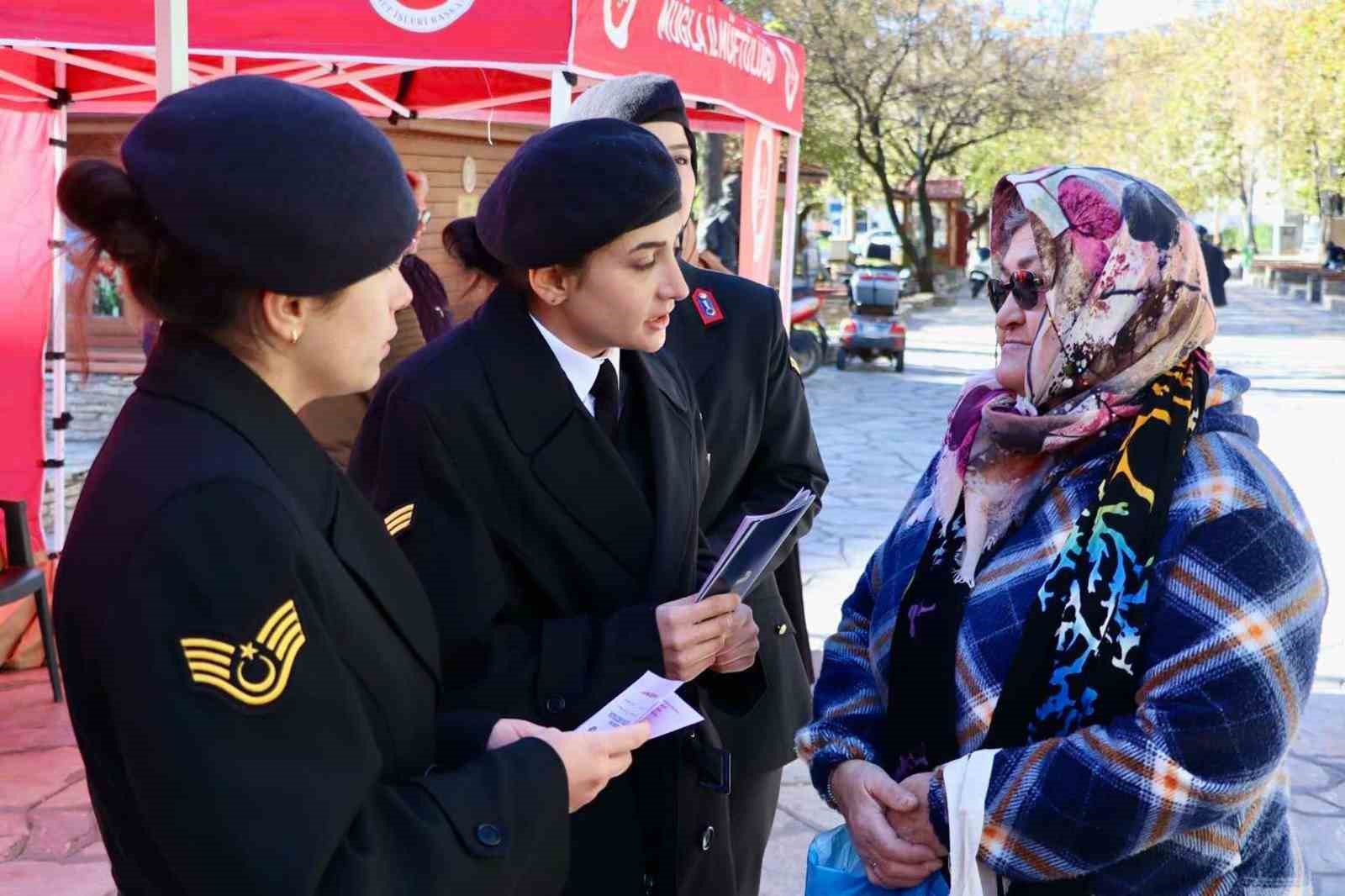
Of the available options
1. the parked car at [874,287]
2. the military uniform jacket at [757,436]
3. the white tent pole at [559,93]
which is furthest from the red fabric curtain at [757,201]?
the parked car at [874,287]

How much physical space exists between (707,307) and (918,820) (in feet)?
4.08

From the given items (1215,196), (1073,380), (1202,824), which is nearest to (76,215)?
(1073,380)

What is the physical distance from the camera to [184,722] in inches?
46.1

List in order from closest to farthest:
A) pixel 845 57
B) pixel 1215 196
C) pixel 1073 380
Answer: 1. pixel 1073 380
2. pixel 845 57
3. pixel 1215 196

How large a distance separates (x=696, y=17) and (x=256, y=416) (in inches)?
205

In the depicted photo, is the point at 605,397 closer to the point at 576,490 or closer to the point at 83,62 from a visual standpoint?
the point at 576,490

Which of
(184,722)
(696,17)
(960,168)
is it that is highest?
(960,168)

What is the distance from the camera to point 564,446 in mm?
2041

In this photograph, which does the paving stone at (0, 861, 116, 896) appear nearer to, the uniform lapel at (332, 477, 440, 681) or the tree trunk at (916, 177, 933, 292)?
the uniform lapel at (332, 477, 440, 681)

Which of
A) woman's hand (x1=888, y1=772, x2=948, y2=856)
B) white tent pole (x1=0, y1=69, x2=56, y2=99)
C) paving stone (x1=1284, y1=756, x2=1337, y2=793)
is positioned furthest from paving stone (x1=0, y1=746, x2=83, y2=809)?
paving stone (x1=1284, y1=756, x2=1337, y2=793)

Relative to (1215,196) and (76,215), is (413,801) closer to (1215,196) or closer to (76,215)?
(76,215)

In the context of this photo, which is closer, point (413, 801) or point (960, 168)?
point (413, 801)

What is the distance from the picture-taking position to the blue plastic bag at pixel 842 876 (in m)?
1.86

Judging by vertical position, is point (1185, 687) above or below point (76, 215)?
below
